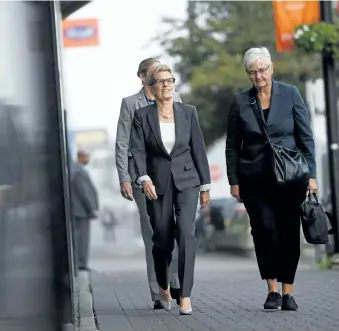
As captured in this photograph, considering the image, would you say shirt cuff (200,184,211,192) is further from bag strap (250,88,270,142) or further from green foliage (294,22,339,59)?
green foliage (294,22,339,59)

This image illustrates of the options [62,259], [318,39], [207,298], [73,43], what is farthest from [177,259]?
[73,43]

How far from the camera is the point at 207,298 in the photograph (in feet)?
37.2

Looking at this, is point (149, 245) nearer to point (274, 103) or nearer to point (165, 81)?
point (165, 81)

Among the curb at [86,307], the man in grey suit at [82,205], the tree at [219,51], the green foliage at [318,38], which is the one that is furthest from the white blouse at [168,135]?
the tree at [219,51]

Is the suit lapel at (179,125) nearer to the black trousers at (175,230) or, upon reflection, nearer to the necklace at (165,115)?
the necklace at (165,115)

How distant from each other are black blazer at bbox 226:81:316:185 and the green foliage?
7410mm

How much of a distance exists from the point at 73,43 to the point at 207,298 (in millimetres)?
19175

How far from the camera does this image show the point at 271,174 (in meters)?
9.48

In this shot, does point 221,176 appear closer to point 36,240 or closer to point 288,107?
point 288,107

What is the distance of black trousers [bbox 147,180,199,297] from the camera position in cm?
970

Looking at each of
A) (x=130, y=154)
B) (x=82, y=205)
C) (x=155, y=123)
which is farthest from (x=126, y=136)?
(x=82, y=205)

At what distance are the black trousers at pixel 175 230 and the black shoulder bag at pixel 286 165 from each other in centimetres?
73

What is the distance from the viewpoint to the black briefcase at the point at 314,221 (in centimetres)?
943

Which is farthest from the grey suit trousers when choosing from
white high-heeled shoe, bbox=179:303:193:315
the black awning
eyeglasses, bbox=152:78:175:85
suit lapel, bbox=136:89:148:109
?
the black awning
